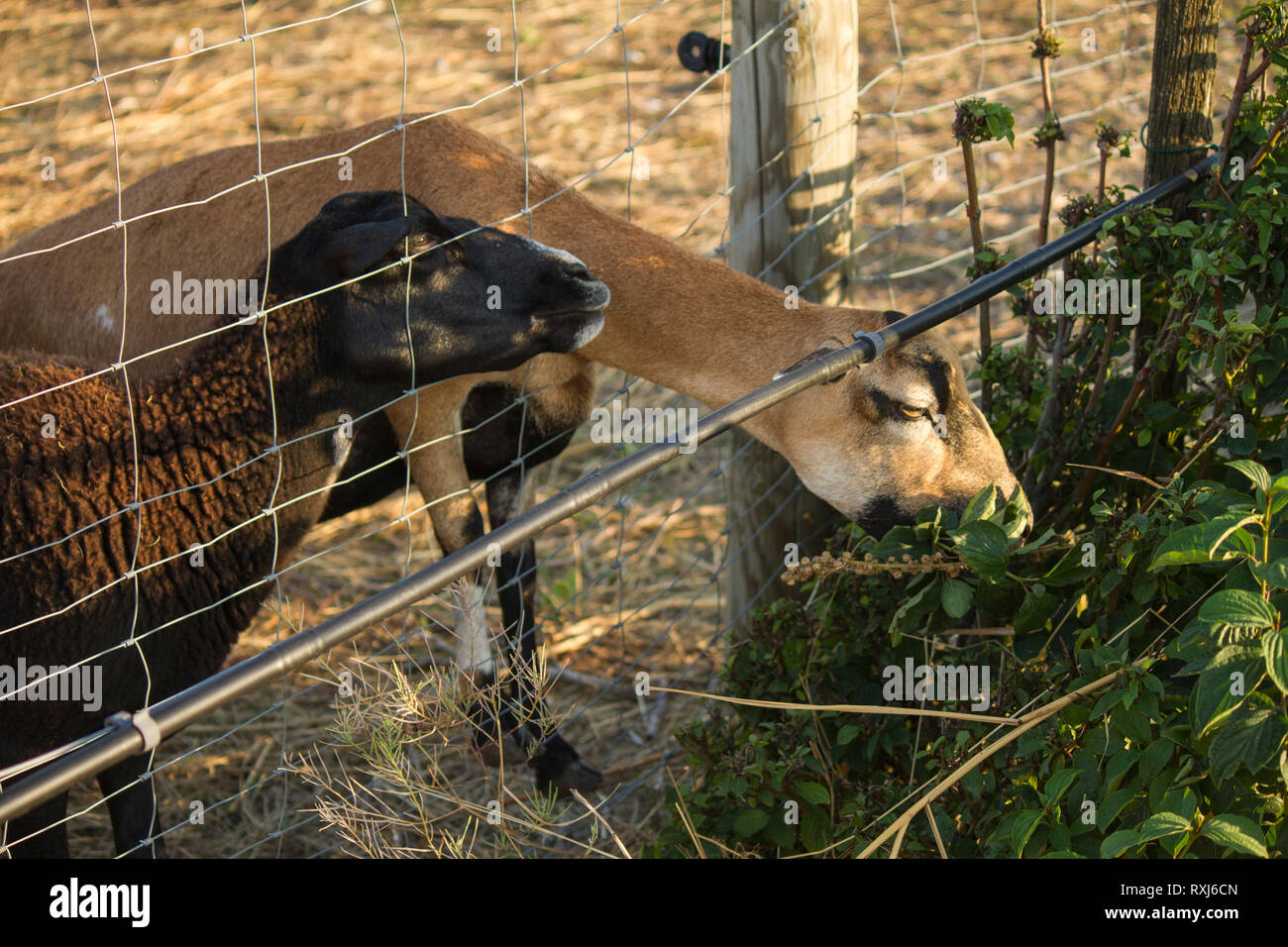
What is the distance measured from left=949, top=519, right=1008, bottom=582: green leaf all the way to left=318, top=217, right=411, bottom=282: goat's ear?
1391 mm

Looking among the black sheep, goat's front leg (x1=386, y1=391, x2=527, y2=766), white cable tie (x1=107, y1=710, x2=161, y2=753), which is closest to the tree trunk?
the black sheep

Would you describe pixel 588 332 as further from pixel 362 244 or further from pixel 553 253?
pixel 362 244

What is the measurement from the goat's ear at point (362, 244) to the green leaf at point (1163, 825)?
1.92 m

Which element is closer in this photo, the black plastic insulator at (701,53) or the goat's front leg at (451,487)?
the goat's front leg at (451,487)

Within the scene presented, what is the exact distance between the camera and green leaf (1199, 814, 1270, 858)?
197 cm

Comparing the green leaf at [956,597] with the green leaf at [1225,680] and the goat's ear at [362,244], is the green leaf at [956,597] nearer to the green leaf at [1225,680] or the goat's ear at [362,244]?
the green leaf at [1225,680]

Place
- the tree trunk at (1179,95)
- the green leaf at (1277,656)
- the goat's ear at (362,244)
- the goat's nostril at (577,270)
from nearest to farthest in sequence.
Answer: the green leaf at (1277,656)
the goat's ear at (362,244)
the goat's nostril at (577,270)
the tree trunk at (1179,95)

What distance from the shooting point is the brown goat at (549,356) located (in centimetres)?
330

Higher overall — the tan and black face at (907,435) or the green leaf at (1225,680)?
the green leaf at (1225,680)

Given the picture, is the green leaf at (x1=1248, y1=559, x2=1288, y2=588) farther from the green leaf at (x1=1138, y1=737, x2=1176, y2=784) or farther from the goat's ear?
the goat's ear

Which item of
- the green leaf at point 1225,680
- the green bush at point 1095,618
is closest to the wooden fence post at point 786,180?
the green bush at point 1095,618
